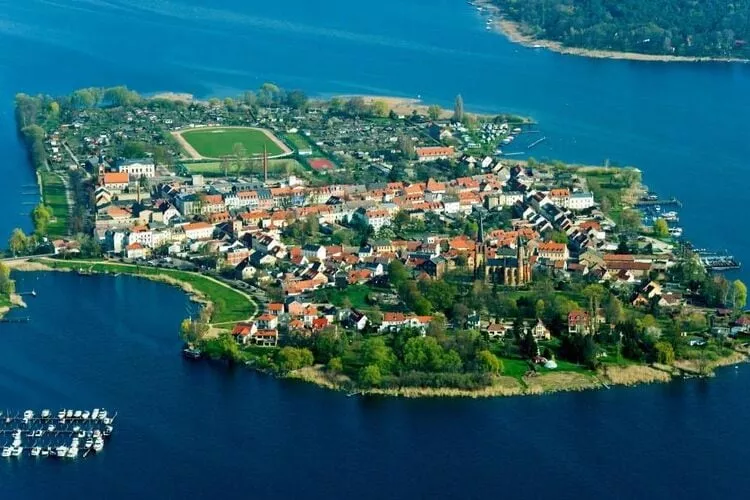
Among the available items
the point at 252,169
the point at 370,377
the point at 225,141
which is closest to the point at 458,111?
the point at 225,141

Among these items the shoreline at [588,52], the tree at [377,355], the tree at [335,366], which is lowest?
the tree at [335,366]

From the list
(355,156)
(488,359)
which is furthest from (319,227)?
(488,359)

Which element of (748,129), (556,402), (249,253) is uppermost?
(748,129)

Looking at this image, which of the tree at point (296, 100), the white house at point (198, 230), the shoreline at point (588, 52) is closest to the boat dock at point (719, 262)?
the white house at point (198, 230)

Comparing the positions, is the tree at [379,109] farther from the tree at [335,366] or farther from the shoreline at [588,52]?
the tree at [335,366]

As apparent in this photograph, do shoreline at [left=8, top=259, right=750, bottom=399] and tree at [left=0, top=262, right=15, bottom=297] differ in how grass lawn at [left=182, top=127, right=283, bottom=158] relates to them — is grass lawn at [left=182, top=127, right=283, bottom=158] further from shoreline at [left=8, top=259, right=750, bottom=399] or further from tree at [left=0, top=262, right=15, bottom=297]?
shoreline at [left=8, top=259, right=750, bottom=399]

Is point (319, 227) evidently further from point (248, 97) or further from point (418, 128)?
point (248, 97)

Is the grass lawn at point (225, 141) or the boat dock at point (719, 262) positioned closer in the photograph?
the boat dock at point (719, 262)
